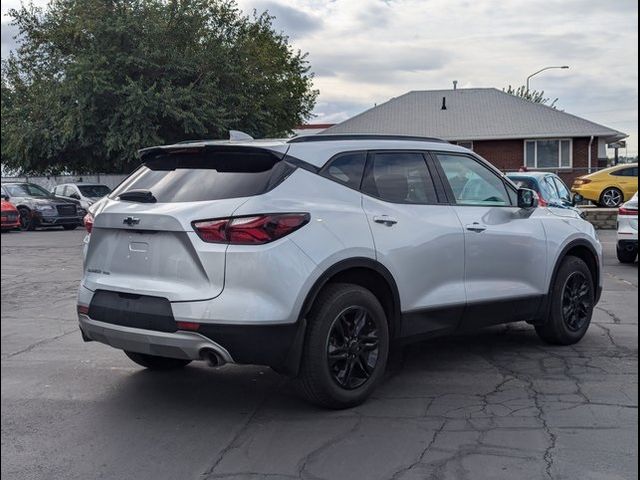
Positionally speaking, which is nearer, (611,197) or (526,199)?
(526,199)

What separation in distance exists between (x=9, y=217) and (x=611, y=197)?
19.6 meters

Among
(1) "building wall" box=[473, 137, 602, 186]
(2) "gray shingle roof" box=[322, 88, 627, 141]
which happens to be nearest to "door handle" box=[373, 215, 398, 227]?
(2) "gray shingle roof" box=[322, 88, 627, 141]

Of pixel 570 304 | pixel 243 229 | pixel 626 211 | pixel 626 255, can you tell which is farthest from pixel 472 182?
pixel 626 255

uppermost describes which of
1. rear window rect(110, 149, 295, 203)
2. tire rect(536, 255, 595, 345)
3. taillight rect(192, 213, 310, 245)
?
rear window rect(110, 149, 295, 203)

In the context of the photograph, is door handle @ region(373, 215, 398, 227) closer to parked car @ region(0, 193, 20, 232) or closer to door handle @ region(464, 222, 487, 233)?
door handle @ region(464, 222, 487, 233)

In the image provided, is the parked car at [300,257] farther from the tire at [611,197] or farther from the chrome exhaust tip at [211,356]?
the tire at [611,197]

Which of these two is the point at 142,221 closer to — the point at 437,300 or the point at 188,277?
the point at 188,277

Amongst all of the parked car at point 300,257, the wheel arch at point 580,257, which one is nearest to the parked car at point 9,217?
the parked car at point 300,257

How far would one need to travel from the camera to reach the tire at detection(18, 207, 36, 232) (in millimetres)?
25156

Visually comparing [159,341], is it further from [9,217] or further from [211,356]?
[9,217]

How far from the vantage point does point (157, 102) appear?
2934 centimetres

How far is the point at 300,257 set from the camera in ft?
16.0

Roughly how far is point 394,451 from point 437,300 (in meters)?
1.55

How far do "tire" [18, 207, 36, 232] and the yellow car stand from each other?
18614 mm
